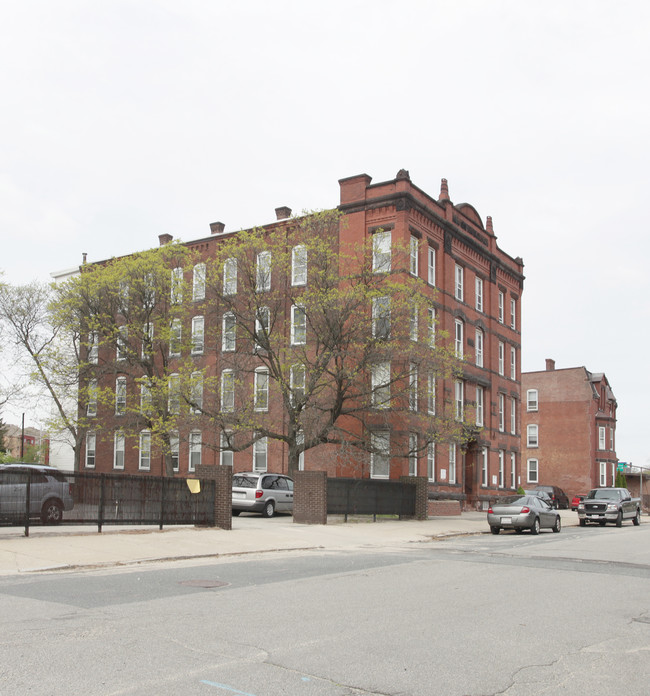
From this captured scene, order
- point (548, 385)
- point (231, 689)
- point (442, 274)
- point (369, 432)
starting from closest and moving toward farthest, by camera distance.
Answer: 1. point (231, 689)
2. point (369, 432)
3. point (442, 274)
4. point (548, 385)

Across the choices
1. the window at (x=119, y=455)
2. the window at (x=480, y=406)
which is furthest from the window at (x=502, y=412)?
the window at (x=119, y=455)

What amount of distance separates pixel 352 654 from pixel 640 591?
6928 mm

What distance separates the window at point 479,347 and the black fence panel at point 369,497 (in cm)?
1500

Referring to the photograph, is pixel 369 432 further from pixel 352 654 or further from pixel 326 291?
pixel 352 654

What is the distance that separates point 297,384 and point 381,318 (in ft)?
15.6

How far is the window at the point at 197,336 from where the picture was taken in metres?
35.2

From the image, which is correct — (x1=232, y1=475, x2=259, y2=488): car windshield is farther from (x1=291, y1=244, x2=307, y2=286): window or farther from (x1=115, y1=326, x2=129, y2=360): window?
(x1=115, y1=326, x2=129, y2=360): window

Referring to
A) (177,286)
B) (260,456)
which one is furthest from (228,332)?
(260,456)

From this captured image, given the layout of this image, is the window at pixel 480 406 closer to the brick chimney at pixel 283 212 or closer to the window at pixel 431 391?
the window at pixel 431 391

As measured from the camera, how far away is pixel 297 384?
31141 mm

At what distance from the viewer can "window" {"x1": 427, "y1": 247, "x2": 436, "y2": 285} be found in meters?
38.0

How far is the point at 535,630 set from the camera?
8188 mm

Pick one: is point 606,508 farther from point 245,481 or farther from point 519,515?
point 245,481

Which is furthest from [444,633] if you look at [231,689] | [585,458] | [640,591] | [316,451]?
[585,458]
